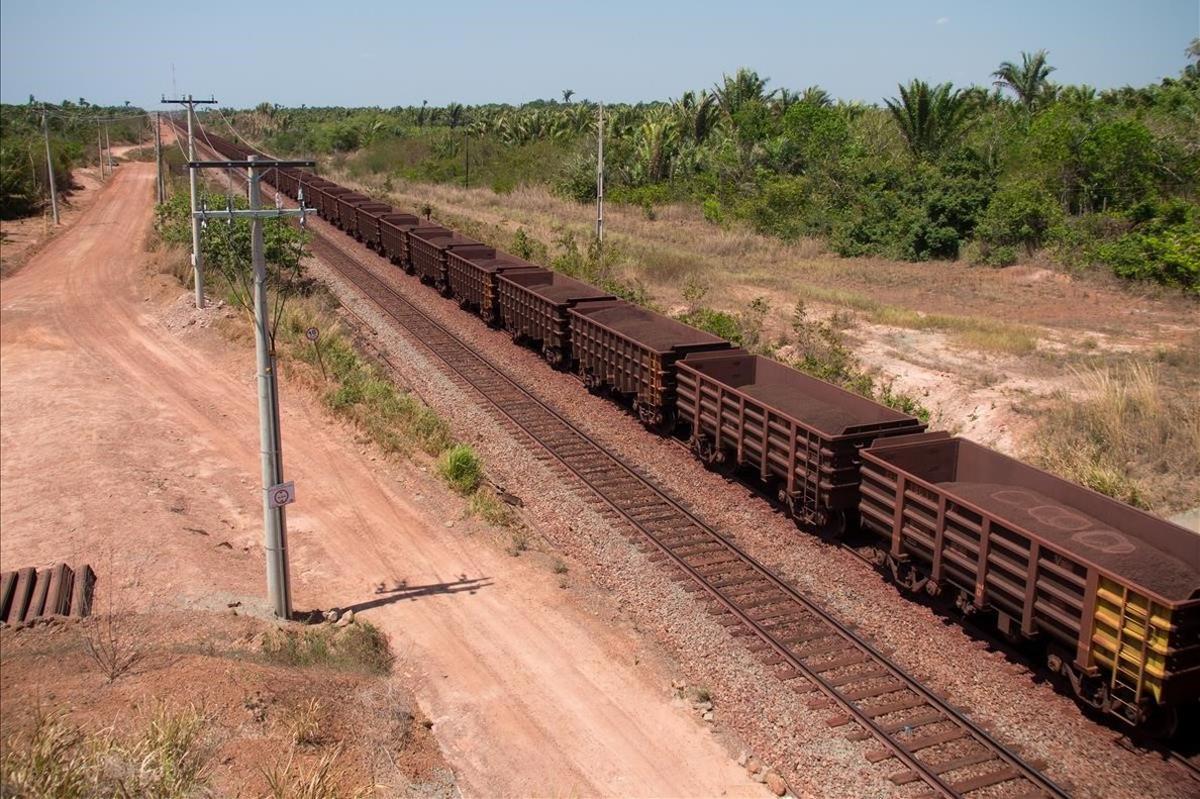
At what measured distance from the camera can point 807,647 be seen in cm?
1102

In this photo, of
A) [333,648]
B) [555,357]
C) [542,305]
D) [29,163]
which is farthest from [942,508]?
[29,163]

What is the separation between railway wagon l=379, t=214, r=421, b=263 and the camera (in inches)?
1332

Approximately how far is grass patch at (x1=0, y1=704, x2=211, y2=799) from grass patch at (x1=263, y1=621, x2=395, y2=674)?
2.52 m

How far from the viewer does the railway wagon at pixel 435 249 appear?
30.0 metres

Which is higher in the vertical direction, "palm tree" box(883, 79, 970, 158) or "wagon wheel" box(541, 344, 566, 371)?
"palm tree" box(883, 79, 970, 158)

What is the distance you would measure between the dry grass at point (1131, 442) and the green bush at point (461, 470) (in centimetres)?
977

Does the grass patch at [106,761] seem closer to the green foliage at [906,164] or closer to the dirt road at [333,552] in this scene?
the dirt road at [333,552]

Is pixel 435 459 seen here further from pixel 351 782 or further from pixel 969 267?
pixel 969 267

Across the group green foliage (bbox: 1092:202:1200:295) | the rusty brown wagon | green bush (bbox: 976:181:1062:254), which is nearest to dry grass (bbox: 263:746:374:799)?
the rusty brown wagon

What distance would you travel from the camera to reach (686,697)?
10258 millimetres

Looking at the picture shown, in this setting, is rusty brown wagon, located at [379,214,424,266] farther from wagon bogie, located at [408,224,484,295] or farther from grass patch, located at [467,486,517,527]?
grass patch, located at [467,486,517,527]

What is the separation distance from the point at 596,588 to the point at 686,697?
8.81ft

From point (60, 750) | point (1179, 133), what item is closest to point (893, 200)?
point (1179, 133)

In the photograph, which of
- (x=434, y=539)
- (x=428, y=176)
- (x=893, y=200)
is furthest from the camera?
(x=428, y=176)
